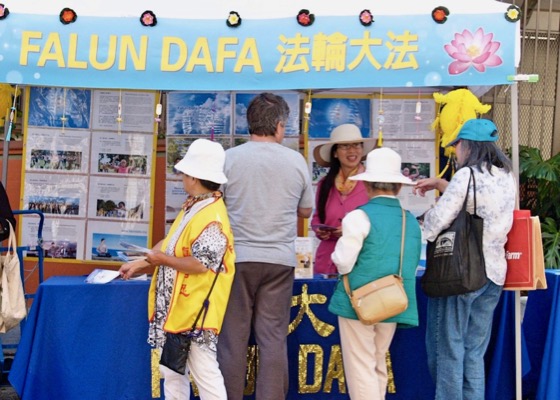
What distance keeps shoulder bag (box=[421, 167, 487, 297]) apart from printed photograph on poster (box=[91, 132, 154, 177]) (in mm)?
2532

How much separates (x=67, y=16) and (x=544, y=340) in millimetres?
3511

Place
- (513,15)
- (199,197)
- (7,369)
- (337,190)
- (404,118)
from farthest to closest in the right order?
(404,118) → (7,369) → (337,190) → (513,15) → (199,197)

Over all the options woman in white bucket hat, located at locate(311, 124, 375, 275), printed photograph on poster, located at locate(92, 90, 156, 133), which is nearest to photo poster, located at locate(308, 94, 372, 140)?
woman in white bucket hat, located at locate(311, 124, 375, 275)

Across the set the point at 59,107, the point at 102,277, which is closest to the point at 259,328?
the point at 102,277

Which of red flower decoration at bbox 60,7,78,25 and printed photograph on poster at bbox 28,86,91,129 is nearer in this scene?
red flower decoration at bbox 60,7,78,25

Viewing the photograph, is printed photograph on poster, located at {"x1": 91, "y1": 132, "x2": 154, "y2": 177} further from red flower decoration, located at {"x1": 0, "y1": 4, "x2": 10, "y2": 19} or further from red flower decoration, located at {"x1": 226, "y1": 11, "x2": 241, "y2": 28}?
red flower decoration, located at {"x1": 226, "y1": 11, "x2": 241, "y2": 28}

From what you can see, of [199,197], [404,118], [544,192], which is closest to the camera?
[199,197]

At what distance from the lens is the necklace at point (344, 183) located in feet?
15.4

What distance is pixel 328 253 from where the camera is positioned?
464 centimetres

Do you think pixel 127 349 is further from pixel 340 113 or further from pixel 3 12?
pixel 340 113

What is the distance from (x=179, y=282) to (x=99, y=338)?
950 mm

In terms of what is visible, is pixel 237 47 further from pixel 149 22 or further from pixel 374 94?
pixel 374 94

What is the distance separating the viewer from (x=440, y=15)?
4051mm

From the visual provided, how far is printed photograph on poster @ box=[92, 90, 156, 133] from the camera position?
17.6 feet
